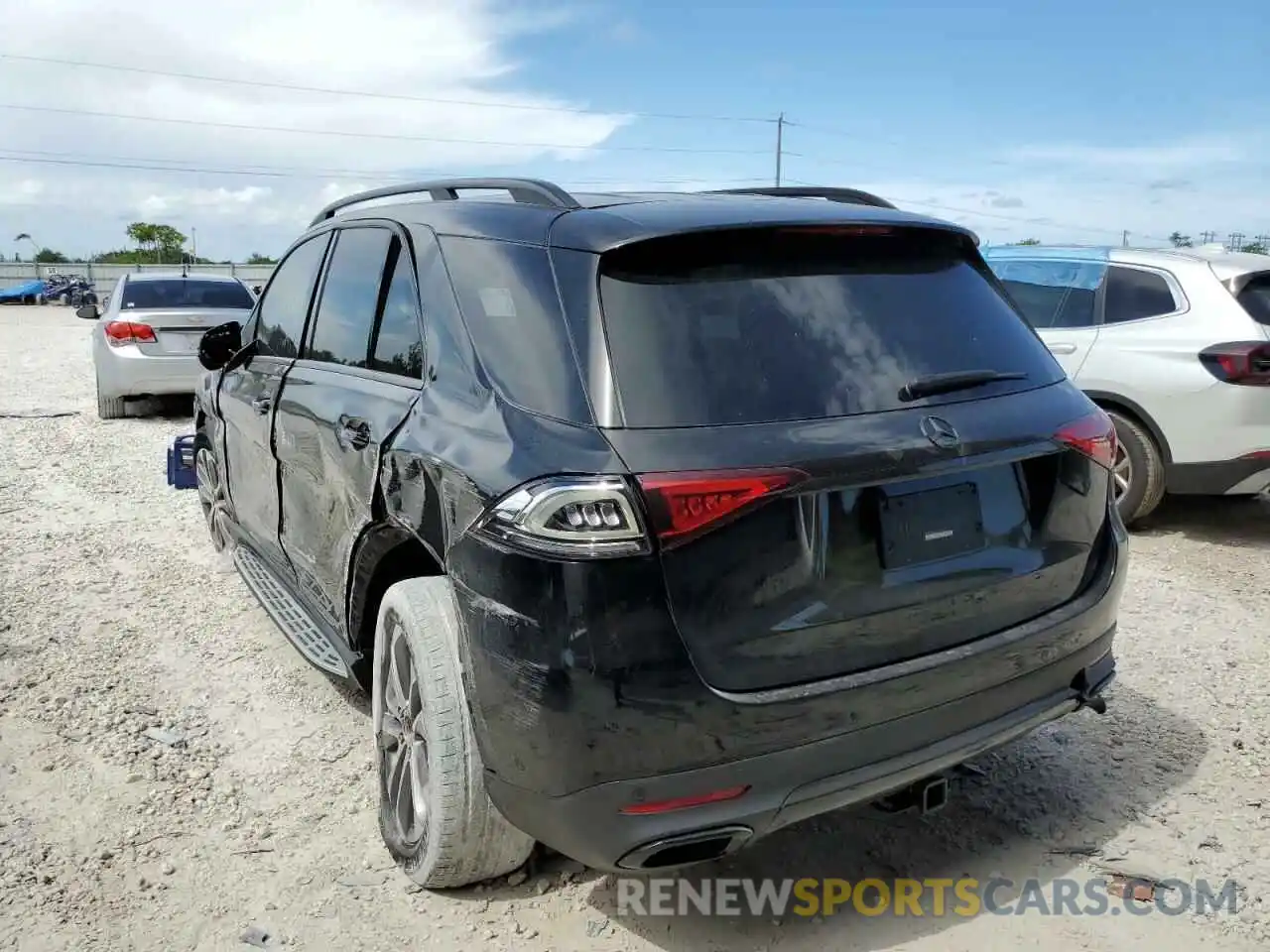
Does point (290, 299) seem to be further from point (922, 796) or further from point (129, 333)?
point (129, 333)

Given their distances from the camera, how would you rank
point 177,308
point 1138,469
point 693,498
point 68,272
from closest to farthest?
1. point 693,498
2. point 1138,469
3. point 177,308
4. point 68,272

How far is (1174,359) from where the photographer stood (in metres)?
6.11

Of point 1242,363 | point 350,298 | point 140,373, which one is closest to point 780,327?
point 350,298

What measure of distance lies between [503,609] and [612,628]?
0.84 feet

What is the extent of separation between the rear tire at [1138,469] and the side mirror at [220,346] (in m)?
4.98

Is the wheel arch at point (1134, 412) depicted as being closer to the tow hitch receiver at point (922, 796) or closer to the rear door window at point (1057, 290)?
the rear door window at point (1057, 290)

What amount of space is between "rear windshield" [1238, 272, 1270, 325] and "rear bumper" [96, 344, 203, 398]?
8.79m

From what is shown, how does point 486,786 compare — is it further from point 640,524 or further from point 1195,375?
point 1195,375

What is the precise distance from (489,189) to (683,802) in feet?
5.91

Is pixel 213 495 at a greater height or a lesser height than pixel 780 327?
lesser

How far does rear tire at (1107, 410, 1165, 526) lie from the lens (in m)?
6.20

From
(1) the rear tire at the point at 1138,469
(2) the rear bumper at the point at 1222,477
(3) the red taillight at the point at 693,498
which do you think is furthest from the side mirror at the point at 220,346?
(2) the rear bumper at the point at 1222,477

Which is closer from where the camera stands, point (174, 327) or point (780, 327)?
point (780, 327)

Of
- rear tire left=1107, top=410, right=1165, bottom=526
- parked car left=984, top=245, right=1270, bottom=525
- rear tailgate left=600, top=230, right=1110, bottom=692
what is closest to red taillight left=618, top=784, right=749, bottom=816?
rear tailgate left=600, top=230, right=1110, bottom=692
